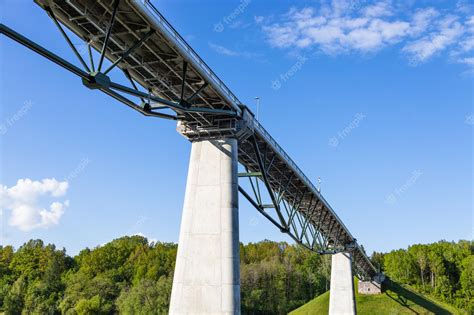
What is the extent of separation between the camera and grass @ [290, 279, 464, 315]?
66.6m

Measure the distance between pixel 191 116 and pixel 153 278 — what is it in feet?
251

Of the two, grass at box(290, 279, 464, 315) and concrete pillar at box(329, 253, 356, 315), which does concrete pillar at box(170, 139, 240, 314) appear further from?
grass at box(290, 279, 464, 315)

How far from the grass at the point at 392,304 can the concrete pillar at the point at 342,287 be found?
1044 centimetres

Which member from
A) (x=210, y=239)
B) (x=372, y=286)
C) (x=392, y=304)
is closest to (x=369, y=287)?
(x=372, y=286)

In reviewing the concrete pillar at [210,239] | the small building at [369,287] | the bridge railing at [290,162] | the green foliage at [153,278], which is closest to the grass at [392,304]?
the small building at [369,287]

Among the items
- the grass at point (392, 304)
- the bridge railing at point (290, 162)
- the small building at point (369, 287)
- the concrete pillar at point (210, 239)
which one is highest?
the bridge railing at point (290, 162)

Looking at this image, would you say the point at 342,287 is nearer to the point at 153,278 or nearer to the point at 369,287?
the point at 369,287

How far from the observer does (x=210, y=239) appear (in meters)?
21.9

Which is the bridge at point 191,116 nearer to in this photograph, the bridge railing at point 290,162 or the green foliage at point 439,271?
the bridge railing at point 290,162

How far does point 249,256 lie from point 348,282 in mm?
57729

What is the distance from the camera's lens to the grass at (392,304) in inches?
2623

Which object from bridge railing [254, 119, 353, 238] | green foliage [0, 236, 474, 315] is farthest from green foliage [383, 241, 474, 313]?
bridge railing [254, 119, 353, 238]

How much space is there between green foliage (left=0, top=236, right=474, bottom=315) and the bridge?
57.6 metres

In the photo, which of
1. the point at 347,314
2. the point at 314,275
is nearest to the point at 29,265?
the point at 314,275
